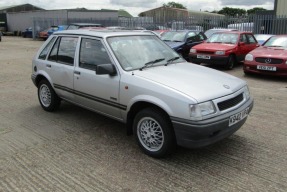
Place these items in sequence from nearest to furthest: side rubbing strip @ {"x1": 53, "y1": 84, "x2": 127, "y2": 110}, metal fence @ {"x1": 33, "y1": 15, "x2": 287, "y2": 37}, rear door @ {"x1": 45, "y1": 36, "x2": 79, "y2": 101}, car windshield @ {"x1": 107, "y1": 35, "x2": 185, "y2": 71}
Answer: side rubbing strip @ {"x1": 53, "y1": 84, "x2": 127, "y2": 110}
car windshield @ {"x1": 107, "y1": 35, "x2": 185, "y2": 71}
rear door @ {"x1": 45, "y1": 36, "x2": 79, "y2": 101}
metal fence @ {"x1": 33, "y1": 15, "x2": 287, "y2": 37}

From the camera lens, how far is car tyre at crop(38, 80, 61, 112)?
19.1 ft

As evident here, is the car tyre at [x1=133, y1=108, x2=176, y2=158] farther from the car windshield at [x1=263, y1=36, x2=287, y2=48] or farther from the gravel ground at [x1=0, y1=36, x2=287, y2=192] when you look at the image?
the car windshield at [x1=263, y1=36, x2=287, y2=48]

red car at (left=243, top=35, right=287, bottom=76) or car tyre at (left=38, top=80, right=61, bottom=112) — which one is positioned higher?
red car at (left=243, top=35, right=287, bottom=76)

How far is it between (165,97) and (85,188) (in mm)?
1395

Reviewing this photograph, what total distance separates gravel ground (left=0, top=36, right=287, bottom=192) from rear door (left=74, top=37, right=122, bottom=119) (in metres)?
0.50

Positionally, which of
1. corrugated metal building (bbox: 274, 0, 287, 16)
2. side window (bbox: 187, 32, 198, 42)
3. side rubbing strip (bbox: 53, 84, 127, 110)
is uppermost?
corrugated metal building (bbox: 274, 0, 287, 16)

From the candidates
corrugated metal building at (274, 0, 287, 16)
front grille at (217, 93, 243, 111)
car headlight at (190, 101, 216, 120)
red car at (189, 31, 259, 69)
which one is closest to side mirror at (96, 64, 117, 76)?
car headlight at (190, 101, 216, 120)

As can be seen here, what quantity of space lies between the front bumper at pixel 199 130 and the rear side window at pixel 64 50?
7.98 feet

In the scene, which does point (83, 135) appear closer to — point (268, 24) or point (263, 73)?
point (263, 73)

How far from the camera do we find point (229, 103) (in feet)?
12.7

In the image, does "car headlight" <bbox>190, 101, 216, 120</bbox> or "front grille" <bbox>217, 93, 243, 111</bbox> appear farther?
"front grille" <bbox>217, 93, 243, 111</bbox>

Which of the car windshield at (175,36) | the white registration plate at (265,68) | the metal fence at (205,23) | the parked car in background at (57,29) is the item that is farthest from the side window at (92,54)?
the parked car in background at (57,29)

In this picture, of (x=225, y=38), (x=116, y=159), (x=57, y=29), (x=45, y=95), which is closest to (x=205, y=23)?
(x=225, y=38)

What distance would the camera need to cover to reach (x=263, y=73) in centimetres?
960
